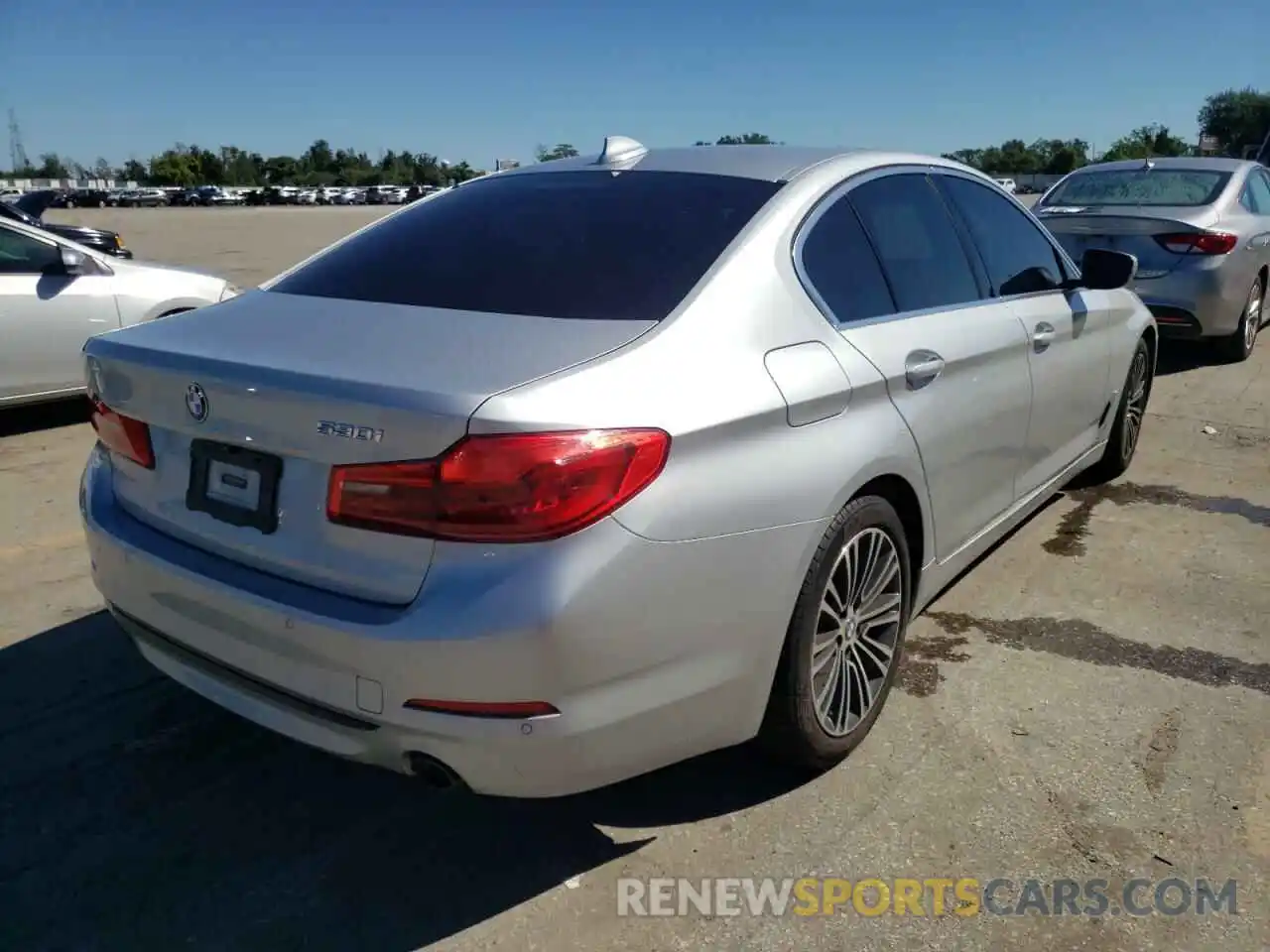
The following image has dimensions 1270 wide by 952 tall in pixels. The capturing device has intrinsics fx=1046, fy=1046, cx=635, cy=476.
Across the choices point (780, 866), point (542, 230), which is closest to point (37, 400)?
point (542, 230)

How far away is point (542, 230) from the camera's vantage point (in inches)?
116

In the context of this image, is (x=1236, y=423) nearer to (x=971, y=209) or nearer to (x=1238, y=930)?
(x=971, y=209)

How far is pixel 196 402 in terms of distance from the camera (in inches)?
91.4

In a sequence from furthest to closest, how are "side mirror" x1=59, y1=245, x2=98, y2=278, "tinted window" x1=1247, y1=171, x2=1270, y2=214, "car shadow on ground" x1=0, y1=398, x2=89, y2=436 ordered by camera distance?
1. "tinted window" x1=1247, y1=171, x2=1270, y2=214
2. "car shadow on ground" x1=0, y1=398, x2=89, y2=436
3. "side mirror" x1=59, y1=245, x2=98, y2=278

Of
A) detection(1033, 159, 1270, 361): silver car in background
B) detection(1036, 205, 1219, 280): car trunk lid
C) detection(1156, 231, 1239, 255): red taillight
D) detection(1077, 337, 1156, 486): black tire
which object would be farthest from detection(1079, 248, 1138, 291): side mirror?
detection(1156, 231, 1239, 255): red taillight

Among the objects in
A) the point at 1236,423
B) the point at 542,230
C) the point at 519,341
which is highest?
the point at 542,230

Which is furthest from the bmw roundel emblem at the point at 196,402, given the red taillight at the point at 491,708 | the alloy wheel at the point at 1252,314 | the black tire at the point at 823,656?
the alloy wheel at the point at 1252,314

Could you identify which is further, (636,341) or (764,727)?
(764,727)

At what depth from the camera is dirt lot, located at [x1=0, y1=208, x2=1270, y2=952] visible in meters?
2.33

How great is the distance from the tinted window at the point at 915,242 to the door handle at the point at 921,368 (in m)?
0.18

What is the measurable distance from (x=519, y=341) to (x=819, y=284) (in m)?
0.93

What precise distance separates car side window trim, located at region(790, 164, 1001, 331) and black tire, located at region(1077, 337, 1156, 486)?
6.36 ft

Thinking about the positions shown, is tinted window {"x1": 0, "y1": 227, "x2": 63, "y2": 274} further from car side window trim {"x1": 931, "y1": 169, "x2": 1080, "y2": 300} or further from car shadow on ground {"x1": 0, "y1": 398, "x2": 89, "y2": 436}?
car side window trim {"x1": 931, "y1": 169, "x2": 1080, "y2": 300}

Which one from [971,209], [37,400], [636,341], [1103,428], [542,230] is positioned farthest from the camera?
[37,400]
